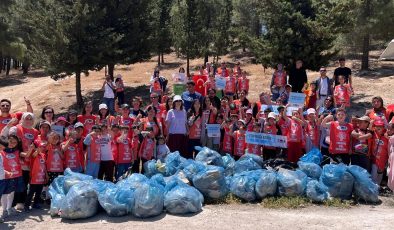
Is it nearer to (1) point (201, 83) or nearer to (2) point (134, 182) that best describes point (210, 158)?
(2) point (134, 182)

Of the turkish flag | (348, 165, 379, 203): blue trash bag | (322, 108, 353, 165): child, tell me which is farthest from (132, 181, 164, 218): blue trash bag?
the turkish flag

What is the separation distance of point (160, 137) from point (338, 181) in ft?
11.6

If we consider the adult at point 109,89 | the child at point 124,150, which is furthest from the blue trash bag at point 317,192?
the adult at point 109,89

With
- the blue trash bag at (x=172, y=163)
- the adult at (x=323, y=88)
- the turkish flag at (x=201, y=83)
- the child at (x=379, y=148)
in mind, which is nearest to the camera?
the child at (x=379, y=148)

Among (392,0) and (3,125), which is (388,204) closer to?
(3,125)

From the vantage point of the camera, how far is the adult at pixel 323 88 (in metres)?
11.7

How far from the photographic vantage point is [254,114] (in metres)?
10.7

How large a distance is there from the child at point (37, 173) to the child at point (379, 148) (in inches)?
241

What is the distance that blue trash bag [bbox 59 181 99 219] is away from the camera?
7145mm

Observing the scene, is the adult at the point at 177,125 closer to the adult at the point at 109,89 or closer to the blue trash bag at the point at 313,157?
the blue trash bag at the point at 313,157

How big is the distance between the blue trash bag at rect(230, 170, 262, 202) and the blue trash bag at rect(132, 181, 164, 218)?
5.02 feet

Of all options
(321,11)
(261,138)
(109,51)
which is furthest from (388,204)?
(109,51)

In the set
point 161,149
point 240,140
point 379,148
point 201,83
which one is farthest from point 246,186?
point 201,83

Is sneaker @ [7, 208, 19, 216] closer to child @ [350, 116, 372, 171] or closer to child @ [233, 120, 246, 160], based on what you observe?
child @ [233, 120, 246, 160]
